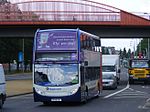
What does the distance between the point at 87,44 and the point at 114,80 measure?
51.0 feet

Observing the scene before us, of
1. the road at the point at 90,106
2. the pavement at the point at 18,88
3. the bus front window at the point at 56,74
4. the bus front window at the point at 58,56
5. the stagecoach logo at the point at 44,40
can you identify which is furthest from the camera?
the pavement at the point at 18,88

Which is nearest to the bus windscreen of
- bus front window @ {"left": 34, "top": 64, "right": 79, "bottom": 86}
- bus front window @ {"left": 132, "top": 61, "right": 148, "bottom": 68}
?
bus front window @ {"left": 34, "top": 64, "right": 79, "bottom": 86}

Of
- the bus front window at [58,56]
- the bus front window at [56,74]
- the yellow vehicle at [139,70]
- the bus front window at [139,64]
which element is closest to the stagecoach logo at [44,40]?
the bus front window at [58,56]

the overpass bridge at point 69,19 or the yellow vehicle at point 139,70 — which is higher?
the overpass bridge at point 69,19

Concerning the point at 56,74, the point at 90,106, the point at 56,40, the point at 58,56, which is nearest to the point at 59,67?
the point at 56,74

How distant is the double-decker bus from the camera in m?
22.3

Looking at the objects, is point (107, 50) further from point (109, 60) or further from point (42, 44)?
point (42, 44)

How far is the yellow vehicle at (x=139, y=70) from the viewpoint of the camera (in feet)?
165

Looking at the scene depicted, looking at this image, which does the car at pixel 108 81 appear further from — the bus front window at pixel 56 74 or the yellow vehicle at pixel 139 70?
the bus front window at pixel 56 74

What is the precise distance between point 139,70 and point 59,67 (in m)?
A: 28.8

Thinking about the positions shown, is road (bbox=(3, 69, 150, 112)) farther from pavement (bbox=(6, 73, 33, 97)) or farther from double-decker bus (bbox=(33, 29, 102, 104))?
pavement (bbox=(6, 73, 33, 97))

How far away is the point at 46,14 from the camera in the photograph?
185 feet

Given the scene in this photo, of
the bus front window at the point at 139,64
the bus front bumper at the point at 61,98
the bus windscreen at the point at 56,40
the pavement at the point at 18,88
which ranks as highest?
the bus windscreen at the point at 56,40

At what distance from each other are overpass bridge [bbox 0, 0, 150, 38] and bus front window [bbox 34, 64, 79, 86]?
3207 cm
